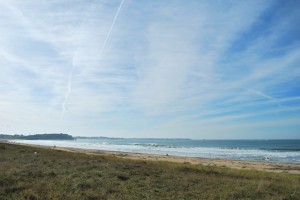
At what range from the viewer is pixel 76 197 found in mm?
11672

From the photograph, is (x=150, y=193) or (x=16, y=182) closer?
(x=150, y=193)

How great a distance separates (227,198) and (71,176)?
8631 millimetres

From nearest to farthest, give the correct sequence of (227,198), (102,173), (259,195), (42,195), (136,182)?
(42,195)
(227,198)
(259,195)
(136,182)
(102,173)

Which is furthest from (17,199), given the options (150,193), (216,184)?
(216,184)

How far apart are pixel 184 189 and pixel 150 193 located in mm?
2099

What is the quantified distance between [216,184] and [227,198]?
3627 mm

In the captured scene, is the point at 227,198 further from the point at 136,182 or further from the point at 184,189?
the point at 136,182

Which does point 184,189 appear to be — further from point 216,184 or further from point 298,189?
point 298,189

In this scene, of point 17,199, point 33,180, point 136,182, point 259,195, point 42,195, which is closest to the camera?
point 17,199

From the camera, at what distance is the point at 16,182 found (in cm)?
1431

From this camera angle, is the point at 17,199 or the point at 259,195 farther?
the point at 259,195

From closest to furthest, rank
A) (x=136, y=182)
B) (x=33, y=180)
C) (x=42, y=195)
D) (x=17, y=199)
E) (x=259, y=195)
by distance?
(x=17, y=199)
(x=42, y=195)
(x=259, y=195)
(x=33, y=180)
(x=136, y=182)

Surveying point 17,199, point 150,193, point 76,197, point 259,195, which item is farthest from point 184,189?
point 17,199

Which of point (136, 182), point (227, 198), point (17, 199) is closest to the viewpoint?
point (17, 199)
